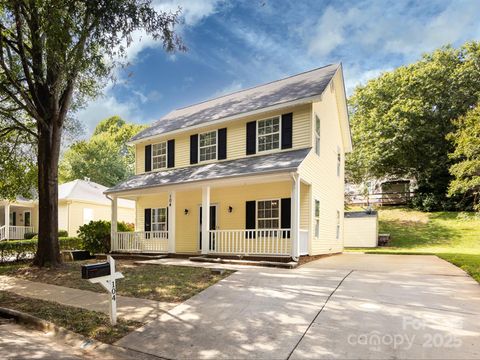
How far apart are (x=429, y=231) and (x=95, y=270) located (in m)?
22.2

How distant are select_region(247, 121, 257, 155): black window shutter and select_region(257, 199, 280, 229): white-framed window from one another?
1952 mm

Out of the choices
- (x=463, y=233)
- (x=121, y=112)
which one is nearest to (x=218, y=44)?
(x=463, y=233)

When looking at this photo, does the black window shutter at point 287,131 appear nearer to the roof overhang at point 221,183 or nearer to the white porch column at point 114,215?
the roof overhang at point 221,183

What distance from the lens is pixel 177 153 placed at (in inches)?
586

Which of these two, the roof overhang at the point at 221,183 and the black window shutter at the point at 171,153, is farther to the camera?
the black window shutter at the point at 171,153

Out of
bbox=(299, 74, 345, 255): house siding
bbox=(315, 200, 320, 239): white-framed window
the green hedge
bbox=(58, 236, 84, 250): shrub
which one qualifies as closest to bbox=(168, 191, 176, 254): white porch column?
bbox=(299, 74, 345, 255): house siding

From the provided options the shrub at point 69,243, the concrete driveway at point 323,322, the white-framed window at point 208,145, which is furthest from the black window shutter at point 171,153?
the concrete driveway at point 323,322

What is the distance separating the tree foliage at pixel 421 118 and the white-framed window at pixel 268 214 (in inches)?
672

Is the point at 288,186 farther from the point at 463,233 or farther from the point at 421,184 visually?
the point at 421,184

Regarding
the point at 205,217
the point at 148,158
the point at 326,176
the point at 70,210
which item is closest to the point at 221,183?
the point at 205,217

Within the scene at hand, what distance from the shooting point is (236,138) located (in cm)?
1314

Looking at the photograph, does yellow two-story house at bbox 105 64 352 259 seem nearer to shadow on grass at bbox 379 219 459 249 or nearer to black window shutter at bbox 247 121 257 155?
black window shutter at bbox 247 121 257 155

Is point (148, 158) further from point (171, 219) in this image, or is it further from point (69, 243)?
point (69, 243)

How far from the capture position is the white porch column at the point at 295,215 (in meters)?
9.81
